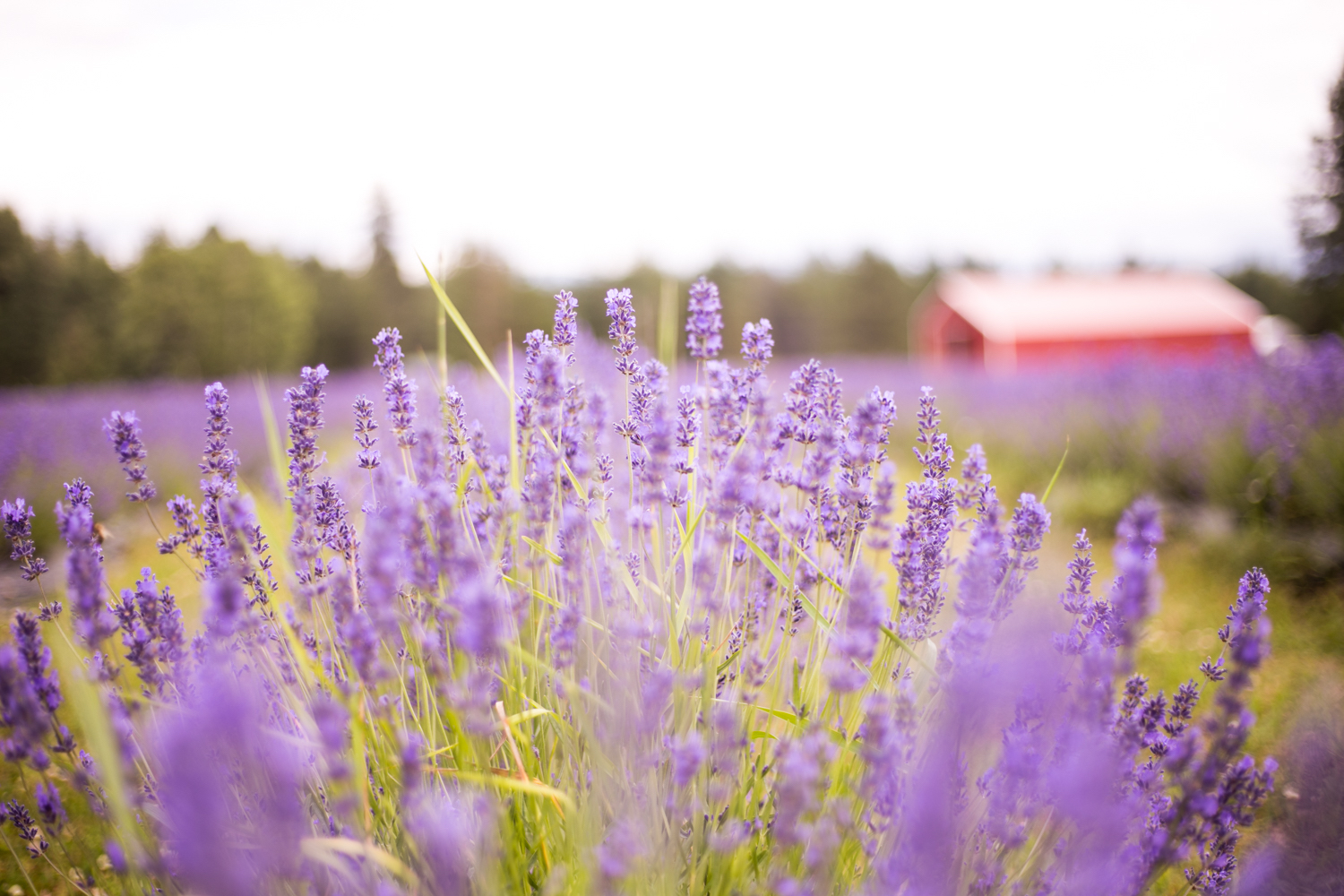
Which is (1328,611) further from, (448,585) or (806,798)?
(448,585)

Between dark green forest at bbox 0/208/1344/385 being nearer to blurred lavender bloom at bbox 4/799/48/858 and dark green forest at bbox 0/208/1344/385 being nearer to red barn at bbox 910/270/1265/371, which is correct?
blurred lavender bloom at bbox 4/799/48/858

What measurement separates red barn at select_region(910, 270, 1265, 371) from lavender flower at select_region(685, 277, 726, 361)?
21084 mm

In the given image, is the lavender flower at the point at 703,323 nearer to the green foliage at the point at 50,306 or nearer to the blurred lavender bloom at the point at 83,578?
the blurred lavender bloom at the point at 83,578

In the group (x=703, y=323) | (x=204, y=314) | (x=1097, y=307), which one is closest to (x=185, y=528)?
(x=703, y=323)

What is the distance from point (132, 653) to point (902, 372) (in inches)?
644

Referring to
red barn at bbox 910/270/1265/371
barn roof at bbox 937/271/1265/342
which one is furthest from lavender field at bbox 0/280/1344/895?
barn roof at bbox 937/271/1265/342

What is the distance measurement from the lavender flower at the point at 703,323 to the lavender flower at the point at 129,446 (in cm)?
114

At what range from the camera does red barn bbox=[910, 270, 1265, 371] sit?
22250 mm

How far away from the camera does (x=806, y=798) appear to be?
1032mm

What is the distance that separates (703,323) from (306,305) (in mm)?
34353

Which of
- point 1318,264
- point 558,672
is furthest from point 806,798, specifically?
point 1318,264

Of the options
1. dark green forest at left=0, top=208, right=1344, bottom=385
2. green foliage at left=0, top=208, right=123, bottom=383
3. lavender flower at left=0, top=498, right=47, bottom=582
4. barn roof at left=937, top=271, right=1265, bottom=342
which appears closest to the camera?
lavender flower at left=0, top=498, right=47, bottom=582

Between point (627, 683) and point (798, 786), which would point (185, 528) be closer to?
point (627, 683)

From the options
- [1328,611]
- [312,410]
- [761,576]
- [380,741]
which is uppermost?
[312,410]
